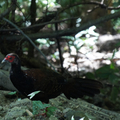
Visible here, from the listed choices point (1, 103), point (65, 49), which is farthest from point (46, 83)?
point (65, 49)

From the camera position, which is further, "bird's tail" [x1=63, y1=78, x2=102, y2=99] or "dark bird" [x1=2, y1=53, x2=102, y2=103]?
"bird's tail" [x1=63, y1=78, x2=102, y2=99]

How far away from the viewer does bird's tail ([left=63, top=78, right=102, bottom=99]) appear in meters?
3.05

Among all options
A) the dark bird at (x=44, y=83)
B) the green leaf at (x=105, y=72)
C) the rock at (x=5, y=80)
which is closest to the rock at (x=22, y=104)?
the dark bird at (x=44, y=83)

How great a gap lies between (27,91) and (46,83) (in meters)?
0.34

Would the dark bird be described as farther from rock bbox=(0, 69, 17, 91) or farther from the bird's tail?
rock bbox=(0, 69, 17, 91)

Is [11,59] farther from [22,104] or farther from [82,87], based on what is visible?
[82,87]

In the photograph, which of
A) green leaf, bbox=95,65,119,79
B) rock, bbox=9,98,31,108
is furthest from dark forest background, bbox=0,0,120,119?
rock, bbox=9,98,31,108

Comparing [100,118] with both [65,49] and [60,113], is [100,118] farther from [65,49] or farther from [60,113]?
[65,49]

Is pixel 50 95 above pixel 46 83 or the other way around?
the other way around

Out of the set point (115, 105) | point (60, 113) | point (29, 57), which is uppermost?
point (29, 57)

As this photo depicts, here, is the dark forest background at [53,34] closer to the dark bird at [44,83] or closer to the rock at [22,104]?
the dark bird at [44,83]

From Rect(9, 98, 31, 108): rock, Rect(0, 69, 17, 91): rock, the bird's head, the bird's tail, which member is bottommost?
Rect(9, 98, 31, 108): rock

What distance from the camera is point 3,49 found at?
3922mm

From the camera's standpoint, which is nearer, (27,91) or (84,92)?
(27,91)
